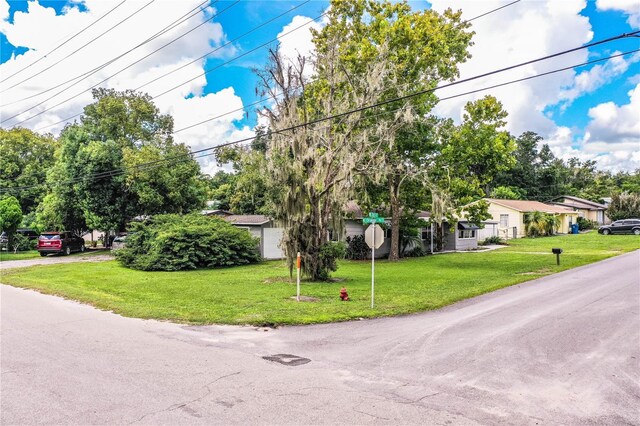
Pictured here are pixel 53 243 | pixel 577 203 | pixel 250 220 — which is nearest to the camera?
pixel 250 220

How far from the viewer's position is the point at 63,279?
1966 cm

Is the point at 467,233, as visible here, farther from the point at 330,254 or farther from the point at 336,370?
the point at 336,370

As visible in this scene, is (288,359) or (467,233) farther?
(467,233)

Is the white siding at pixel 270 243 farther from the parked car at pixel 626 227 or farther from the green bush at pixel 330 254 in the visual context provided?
the parked car at pixel 626 227

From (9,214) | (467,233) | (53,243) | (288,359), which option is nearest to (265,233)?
(53,243)

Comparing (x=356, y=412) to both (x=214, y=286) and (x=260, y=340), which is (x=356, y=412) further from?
(x=214, y=286)

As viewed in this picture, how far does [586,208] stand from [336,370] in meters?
64.5

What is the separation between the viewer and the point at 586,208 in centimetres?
6188

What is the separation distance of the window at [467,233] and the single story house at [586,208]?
2960 cm

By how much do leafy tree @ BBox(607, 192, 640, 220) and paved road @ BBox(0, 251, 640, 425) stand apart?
51.9 meters

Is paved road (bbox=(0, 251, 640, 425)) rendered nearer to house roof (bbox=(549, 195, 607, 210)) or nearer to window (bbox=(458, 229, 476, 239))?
window (bbox=(458, 229, 476, 239))

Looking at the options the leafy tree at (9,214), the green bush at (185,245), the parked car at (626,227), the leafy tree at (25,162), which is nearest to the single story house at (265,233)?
the green bush at (185,245)

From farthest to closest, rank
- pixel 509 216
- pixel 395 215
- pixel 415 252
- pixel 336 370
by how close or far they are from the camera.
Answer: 1. pixel 509 216
2. pixel 415 252
3. pixel 395 215
4. pixel 336 370

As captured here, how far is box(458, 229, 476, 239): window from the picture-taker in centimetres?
3694
